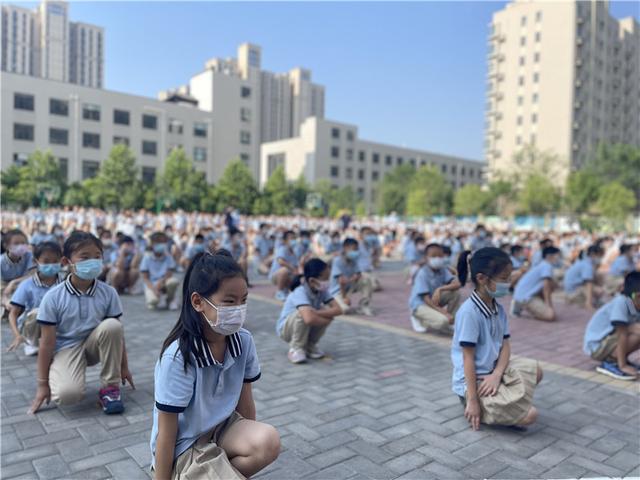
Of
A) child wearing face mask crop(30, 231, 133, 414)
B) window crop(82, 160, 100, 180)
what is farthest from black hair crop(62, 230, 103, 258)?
window crop(82, 160, 100, 180)

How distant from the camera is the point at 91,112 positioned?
46219 millimetres

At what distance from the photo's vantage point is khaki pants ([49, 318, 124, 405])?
376 cm

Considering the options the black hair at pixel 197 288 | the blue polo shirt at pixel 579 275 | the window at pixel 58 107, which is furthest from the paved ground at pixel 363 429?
the window at pixel 58 107

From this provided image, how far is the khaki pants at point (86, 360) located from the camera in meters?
3.76

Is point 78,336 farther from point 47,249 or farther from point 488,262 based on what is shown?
point 488,262

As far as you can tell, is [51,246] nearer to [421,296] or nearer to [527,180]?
[421,296]

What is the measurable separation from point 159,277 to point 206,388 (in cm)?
621

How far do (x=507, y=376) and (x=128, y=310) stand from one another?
6.00 metres


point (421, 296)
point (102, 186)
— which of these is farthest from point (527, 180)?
point (421, 296)

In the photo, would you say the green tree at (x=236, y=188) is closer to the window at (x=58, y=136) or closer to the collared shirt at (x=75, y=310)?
the window at (x=58, y=136)

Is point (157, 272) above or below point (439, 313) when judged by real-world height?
above

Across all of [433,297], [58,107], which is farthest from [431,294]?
[58,107]

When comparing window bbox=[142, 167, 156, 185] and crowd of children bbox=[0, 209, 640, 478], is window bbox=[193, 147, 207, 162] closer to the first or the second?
window bbox=[142, 167, 156, 185]

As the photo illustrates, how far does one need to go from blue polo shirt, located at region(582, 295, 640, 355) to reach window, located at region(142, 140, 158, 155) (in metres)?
49.3
